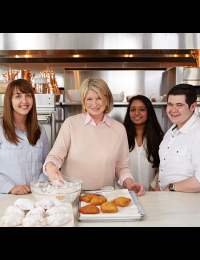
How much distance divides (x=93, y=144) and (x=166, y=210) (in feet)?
2.78

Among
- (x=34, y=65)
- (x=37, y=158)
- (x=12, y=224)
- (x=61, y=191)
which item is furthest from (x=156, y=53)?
(x=12, y=224)

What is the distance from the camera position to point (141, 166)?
3.09 meters

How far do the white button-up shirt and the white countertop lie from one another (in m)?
0.27

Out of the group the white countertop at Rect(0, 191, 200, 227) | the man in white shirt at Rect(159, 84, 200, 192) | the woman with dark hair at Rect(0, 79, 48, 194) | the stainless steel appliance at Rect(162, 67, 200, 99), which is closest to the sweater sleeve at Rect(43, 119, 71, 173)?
the woman with dark hair at Rect(0, 79, 48, 194)

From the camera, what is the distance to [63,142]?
2.31 meters

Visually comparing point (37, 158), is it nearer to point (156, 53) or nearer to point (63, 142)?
point (63, 142)

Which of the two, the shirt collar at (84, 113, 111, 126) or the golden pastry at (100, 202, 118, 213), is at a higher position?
the shirt collar at (84, 113, 111, 126)

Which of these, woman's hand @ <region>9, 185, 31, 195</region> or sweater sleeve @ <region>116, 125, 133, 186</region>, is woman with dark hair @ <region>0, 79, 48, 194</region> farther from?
sweater sleeve @ <region>116, 125, 133, 186</region>

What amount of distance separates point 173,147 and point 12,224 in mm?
1282

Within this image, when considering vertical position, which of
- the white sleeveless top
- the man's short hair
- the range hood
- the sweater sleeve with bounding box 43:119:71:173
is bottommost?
the white sleeveless top

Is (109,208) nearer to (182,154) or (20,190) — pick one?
(20,190)

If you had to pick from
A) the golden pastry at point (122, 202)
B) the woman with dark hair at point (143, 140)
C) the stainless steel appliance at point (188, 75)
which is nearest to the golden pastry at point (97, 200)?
the golden pastry at point (122, 202)

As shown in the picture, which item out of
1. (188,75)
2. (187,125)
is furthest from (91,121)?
(188,75)

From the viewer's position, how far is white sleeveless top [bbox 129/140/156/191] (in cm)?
308
